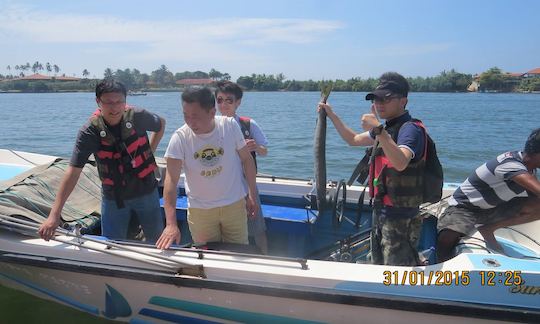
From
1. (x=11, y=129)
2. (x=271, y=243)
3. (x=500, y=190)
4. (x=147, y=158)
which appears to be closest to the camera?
(x=500, y=190)

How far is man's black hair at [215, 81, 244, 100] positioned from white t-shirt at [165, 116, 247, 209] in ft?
2.31

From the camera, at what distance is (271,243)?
4285 millimetres

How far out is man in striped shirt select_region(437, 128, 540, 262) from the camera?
307cm

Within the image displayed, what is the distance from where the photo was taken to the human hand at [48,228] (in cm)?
314

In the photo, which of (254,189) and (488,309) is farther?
(254,189)

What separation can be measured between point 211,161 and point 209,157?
32 mm

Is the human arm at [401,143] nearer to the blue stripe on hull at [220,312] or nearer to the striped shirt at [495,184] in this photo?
the striped shirt at [495,184]

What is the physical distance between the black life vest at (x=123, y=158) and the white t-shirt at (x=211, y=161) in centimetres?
66

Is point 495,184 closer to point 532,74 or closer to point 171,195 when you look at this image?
point 171,195

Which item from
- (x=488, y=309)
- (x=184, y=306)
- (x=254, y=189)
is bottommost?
(x=184, y=306)

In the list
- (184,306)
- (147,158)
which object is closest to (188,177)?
(147,158)

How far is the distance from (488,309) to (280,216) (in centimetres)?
197

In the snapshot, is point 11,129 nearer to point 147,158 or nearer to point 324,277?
point 147,158

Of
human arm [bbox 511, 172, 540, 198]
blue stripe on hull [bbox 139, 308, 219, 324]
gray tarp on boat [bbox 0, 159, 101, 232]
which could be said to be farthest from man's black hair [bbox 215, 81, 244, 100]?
human arm [bbox 511, 172, 540, 198]
